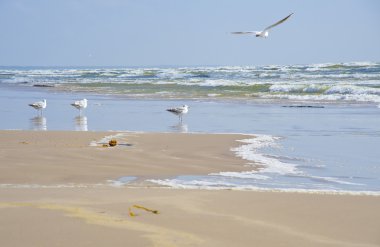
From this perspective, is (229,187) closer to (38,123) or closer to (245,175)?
(245,175)

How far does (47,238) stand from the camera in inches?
182

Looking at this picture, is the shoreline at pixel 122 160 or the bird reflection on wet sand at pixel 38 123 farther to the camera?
the bird reflection on wet sand at pixel 38 123

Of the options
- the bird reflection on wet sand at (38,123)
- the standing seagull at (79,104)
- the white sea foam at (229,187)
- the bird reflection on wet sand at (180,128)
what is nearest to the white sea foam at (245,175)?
the white sea foam at (229,187)

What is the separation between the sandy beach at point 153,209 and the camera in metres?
4.73

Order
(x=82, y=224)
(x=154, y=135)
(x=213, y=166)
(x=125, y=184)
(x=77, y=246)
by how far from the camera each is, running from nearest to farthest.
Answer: (x=77, y=246) → (x=82, y=224) → (x=125, y=184) → (x=213, y=166) → (x=154, y=135)

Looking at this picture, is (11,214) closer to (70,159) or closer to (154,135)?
(70,159)

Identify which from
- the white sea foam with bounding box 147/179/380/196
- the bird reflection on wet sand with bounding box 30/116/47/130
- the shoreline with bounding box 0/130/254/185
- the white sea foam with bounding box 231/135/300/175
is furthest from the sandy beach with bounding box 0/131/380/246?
the bird reflection on wet sand with bounding box 30/116/47/130

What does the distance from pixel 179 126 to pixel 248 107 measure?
22.2 feet

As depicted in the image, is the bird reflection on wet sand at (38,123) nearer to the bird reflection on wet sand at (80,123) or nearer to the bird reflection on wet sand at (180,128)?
the bird reflection on wet sand at (80,123)

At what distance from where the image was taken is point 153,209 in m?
5.74

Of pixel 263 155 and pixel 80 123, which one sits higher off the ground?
pixel 263 155

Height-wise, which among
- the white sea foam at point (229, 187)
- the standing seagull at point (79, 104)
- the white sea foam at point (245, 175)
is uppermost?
the white sea foam at point (229, 187)

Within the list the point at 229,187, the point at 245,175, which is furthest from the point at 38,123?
the point at 229,187

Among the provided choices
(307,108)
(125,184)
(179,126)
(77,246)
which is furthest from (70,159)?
(307,108)
